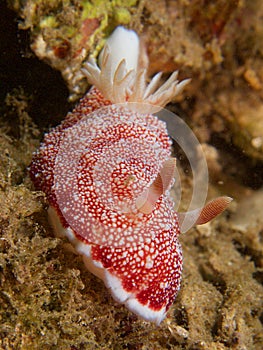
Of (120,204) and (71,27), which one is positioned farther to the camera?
(71,27)

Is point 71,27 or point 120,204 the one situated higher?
point 71,27

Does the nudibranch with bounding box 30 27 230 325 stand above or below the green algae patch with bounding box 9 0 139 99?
below

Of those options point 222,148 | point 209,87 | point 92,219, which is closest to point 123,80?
point 92,219

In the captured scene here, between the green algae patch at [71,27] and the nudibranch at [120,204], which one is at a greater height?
the green algae patch at [71,27]

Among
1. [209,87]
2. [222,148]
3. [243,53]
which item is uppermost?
[243,53]

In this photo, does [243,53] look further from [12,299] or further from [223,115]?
[12,299]

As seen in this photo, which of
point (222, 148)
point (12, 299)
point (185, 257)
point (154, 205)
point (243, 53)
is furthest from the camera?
point (222, 148)

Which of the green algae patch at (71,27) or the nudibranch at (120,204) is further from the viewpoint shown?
the green algae patch at (71,27)

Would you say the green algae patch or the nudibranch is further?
the green algae patch
